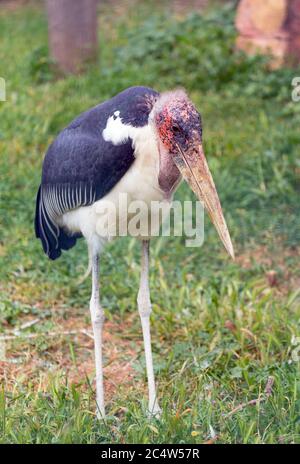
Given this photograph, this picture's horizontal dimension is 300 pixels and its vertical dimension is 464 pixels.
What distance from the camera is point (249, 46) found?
24.8 ft

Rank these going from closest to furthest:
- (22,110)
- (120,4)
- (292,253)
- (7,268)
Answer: (7,268)
(292,253)
(22,110)
(120,4)

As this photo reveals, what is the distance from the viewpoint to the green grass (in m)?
3.58

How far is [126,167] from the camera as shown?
11.8 ft

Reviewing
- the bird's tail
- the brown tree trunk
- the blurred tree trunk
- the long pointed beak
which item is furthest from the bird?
the brown tree trunk

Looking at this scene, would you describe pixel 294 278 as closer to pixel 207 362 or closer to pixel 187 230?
pixel 187 230

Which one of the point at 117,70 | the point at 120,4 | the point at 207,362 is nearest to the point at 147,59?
the point at 117,70

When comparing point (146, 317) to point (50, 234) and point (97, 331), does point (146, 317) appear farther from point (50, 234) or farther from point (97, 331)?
point (50, 234)

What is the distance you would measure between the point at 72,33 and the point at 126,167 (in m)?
4.05

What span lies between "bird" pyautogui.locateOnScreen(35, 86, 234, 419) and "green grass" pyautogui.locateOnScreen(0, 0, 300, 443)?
229mm

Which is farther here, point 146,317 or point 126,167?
point 146,317

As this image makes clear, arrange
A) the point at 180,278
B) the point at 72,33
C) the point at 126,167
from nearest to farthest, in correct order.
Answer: the point at 126,167, the point at 180,278, the point at 72,33

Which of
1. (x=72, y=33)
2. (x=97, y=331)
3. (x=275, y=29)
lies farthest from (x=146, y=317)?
(x=275, y=29)

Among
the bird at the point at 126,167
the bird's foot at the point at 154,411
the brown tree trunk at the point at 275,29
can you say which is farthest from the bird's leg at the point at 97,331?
the brown tree trunk at the point at 275,29

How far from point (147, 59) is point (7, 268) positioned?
3280mm
